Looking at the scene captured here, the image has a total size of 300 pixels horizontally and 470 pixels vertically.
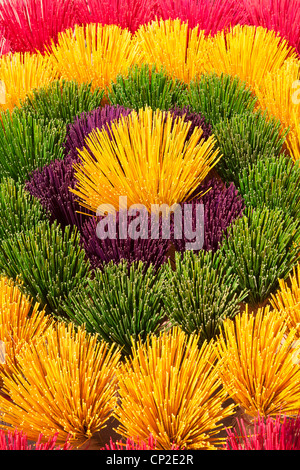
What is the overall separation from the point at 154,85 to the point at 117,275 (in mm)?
370

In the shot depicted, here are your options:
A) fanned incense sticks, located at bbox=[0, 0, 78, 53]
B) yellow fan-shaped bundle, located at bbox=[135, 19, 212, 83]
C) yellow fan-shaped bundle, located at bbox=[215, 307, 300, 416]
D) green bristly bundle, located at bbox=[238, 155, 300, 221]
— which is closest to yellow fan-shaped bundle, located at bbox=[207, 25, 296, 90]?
yellow fan-shaped bundle, located at bbox=[135, 19, 212, 83]

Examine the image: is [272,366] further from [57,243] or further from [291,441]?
[57,243]

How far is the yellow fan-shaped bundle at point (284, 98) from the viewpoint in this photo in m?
0.78

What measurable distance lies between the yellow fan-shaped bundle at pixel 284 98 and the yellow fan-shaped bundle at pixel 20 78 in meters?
0.37

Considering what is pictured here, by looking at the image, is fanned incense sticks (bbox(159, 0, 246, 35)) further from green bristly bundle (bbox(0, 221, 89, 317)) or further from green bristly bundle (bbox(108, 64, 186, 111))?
green bristly bundle (bbox(0, 221, 89, 317))

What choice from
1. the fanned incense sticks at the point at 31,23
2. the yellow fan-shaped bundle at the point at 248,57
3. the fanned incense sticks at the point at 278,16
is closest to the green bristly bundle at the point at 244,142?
the yellow fan-shaped bundle at the point at 248,57

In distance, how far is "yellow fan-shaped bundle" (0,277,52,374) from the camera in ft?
1.75

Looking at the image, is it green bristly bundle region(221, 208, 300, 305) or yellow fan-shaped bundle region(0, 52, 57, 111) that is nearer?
green bristly bundle region(221, 208, 300, 305)

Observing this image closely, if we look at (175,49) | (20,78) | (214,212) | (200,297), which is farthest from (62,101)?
(200,297)

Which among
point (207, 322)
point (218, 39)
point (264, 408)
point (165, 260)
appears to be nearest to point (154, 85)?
point (218, 39)

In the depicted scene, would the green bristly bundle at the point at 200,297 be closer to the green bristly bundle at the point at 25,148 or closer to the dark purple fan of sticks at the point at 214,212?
the dark purple fan of sticks at the point at 214,212

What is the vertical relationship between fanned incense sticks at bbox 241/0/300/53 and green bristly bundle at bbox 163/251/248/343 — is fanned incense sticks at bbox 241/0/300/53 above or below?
above

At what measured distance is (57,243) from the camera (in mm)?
612

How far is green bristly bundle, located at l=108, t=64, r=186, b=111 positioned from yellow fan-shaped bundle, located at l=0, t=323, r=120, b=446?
1.43 ft
